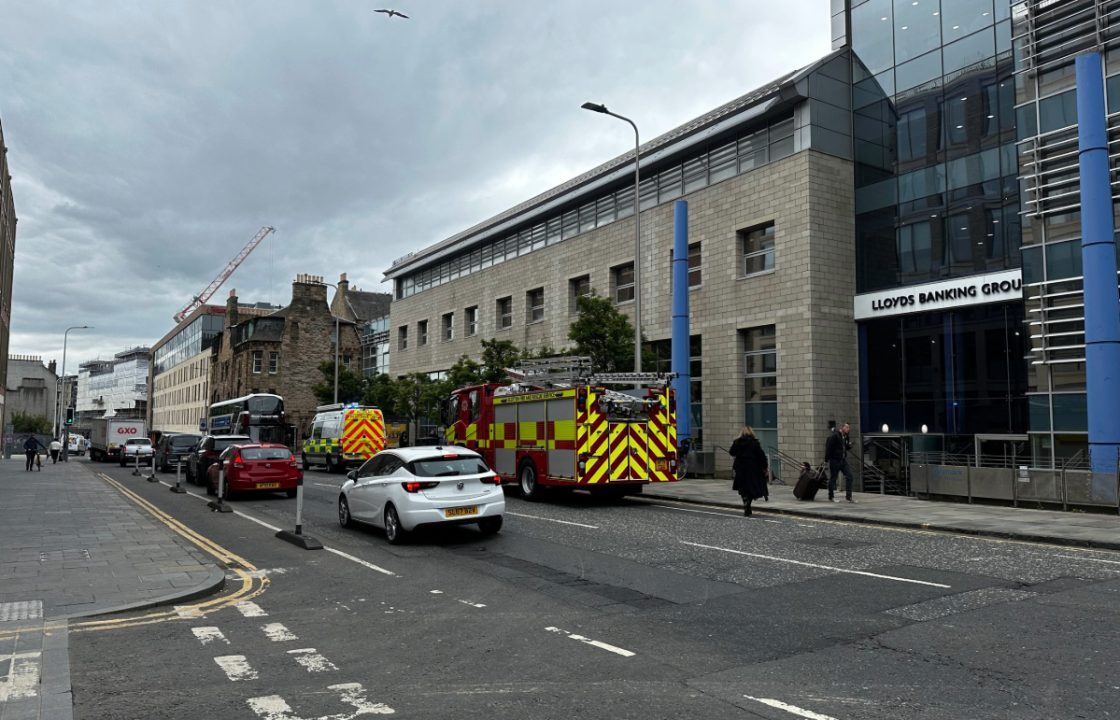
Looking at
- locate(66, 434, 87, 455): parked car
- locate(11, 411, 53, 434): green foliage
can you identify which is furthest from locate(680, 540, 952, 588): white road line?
locate(11, 411, 53, 434): green foliage

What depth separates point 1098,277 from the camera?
53.7 feet

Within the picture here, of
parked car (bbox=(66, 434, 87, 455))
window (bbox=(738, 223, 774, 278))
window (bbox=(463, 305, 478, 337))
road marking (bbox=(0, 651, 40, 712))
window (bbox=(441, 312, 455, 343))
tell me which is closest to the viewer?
road marking (bbox=(0, 651, 40, 712))

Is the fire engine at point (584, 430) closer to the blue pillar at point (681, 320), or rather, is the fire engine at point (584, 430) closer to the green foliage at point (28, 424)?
the blue pillar at point (681, 320)

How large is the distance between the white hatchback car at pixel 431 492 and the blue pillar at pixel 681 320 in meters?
12.7

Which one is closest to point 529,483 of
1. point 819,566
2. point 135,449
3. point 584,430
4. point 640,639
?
point 584,430

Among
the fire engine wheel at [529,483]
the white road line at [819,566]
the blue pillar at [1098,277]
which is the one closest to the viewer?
the white road line at [819,566]

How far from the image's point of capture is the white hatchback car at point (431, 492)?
1179 cm

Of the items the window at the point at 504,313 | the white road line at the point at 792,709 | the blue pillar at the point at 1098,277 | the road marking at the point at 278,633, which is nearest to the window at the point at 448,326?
the window at the point at 504,313

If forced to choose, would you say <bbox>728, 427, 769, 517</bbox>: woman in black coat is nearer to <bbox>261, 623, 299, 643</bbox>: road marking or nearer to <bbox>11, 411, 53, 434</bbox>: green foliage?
<bbox>261, 623, 299, 643</bbox>: road marking

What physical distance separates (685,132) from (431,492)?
756 inches

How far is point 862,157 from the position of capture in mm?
24625

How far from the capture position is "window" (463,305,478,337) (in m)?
41.3

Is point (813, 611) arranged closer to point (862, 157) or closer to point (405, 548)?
point (405, 548)

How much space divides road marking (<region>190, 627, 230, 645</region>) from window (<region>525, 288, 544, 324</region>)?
29497 millimetres
